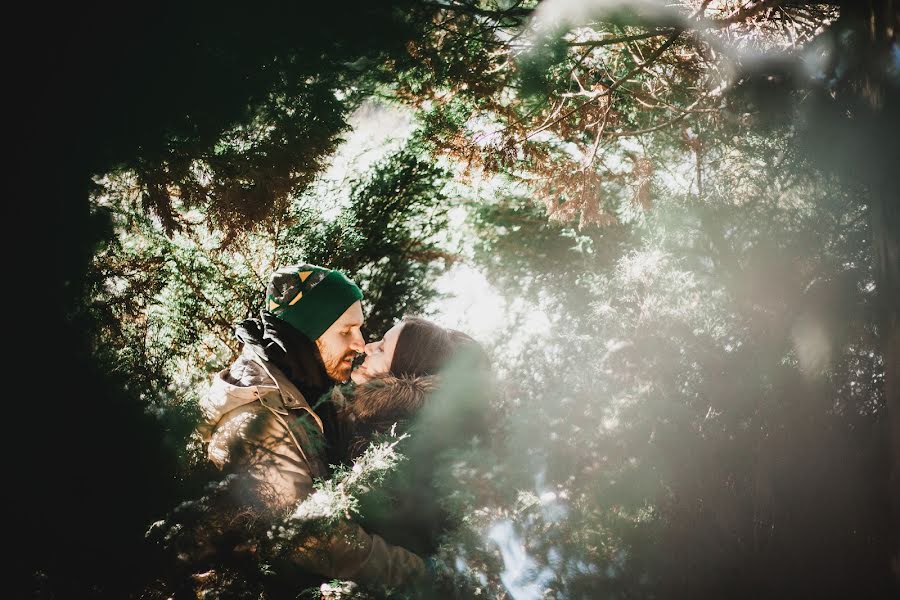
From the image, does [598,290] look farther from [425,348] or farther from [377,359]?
[377,359]

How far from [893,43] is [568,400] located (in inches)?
83.1

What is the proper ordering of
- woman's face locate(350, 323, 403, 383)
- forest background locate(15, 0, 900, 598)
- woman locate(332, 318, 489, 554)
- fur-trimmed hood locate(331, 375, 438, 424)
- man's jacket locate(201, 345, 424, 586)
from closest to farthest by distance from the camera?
1. forest background locate(15, 0, 900, 598)
2. man's jacket locate(201, 345, 424, 586)
3. woman locate(332, 318, 489, 554)
4. fur-trimmed hood locate(331, 375, 438, 424)
5. woman's face locate(350, 323, 403, 383)

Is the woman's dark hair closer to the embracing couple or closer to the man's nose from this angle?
the embracing couple

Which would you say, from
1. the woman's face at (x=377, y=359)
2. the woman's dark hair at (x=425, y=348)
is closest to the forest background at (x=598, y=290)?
the woman's dark hair at (x=425, y=348)

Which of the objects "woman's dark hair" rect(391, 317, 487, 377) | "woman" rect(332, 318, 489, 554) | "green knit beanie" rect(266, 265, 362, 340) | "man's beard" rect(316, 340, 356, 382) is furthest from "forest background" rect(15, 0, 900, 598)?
"man's beard" rect(316, 340, 356, 382)

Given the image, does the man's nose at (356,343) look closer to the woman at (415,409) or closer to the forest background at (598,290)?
the woman at (415,409)

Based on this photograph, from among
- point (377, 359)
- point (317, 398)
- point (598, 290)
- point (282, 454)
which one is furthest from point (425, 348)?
point (598, 290)

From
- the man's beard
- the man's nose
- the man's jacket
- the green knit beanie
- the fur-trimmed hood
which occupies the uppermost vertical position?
the green knit beanie

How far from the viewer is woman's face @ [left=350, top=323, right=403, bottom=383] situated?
3.15 meters

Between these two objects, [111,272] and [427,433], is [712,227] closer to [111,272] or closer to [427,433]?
[427,433]

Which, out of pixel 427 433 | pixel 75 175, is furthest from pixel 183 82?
pixel 427 433

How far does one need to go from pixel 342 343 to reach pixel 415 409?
692 mm

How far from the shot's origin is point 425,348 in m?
3.11

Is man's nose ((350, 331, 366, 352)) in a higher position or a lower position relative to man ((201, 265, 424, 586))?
higher
